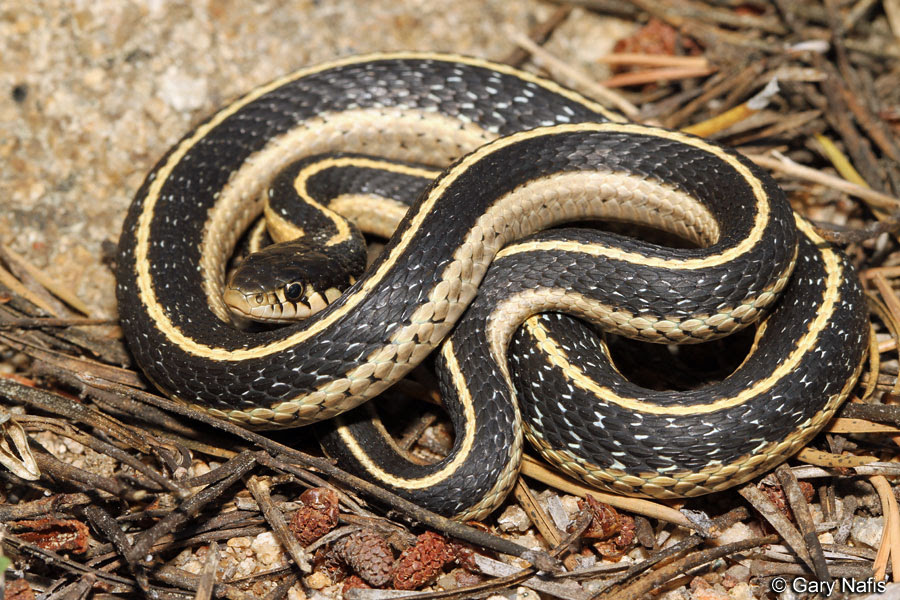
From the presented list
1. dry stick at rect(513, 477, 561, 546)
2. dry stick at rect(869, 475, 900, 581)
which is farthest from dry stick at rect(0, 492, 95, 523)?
dry stick at rect(869, 475, 900, 581)

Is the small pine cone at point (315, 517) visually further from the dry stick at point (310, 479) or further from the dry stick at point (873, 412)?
the dry stick at point (873, 412)

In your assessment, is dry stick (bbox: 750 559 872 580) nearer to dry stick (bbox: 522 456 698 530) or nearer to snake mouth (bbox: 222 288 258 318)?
dry stick (bbox: 522 456 698 530)

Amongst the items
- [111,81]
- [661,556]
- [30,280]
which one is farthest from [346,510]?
[111,81]

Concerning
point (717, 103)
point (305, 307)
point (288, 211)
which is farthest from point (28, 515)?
point (717, 103)

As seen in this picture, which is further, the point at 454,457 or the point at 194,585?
the point at 454,457

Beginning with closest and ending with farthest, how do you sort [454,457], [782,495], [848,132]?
[454,457] < [782,495] < [848,132]

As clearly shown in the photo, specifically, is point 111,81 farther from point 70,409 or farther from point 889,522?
point 889,522

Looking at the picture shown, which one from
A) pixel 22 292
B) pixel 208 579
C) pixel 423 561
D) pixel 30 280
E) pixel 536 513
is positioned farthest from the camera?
pixel 30 280
